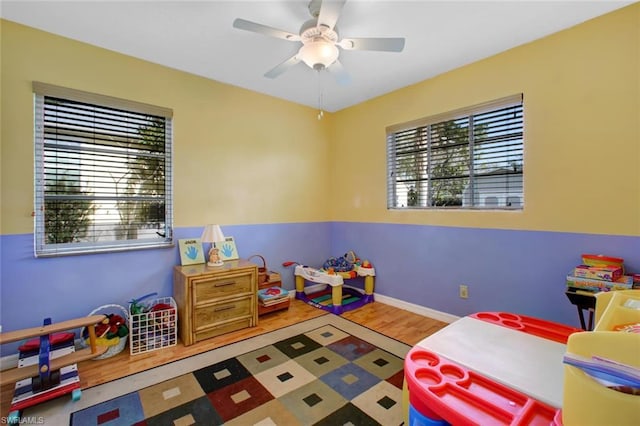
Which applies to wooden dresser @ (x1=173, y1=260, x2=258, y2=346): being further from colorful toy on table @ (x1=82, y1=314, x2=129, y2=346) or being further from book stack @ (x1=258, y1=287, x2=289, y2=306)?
colorful toy on table @ (x1=82, y1=314, x2=129, y2=346)

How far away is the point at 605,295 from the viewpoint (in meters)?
1.37

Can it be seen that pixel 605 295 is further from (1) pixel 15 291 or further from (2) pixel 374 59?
(1) pixel 15 291

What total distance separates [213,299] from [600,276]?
9.61 feet

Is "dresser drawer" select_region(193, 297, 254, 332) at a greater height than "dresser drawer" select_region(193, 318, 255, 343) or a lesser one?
greater

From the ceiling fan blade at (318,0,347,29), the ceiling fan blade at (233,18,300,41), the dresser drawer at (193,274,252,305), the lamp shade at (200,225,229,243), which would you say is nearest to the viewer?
the ceiling fan blade at (318,0,347,29)

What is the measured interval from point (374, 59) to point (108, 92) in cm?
238

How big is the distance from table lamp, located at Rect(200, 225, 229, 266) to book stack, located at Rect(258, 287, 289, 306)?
59cm

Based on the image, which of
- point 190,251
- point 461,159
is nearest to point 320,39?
point 461,159

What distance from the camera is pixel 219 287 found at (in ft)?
8.61

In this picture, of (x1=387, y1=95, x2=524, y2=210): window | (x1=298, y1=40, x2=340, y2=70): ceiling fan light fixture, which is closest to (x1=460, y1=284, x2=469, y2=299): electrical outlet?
(x1=387, y1=95, x2=524, y2=210): window

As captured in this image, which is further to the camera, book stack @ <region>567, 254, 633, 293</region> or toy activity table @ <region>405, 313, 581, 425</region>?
book stack @ <region>567, 254, 633, 293</region>

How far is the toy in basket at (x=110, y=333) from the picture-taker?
224 centimetres

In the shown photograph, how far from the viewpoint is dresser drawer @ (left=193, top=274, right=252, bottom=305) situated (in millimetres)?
2504

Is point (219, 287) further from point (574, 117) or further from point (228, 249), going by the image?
point (574, 117)
